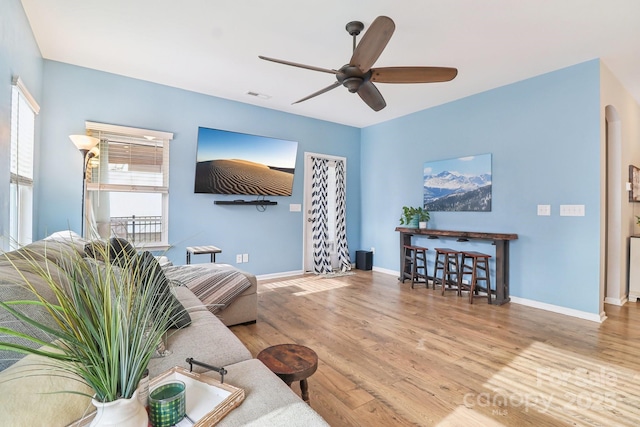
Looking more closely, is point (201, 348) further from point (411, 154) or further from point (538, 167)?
point (411, 154)

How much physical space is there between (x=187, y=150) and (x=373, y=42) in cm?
311

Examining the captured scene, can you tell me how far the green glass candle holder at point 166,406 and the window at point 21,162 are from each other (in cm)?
234

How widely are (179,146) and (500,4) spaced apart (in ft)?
12.7

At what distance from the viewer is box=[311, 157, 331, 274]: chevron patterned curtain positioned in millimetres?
5512

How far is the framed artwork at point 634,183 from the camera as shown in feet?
13.1

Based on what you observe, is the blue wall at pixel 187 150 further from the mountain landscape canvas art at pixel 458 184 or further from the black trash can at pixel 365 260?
the mountain landscape canvas art at pixel 458 184

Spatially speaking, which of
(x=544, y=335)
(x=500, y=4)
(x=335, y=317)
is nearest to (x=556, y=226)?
(x=544, y=335)

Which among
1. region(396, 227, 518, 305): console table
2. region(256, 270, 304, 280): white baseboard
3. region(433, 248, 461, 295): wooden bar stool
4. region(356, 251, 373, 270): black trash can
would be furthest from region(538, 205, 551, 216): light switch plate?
region(256, 270, 304, 280): white baseboard

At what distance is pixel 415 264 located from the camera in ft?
15.3

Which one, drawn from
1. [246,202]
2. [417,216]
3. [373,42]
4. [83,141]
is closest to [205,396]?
[373,42]

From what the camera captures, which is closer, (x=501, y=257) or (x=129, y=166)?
(x=501, y=257)

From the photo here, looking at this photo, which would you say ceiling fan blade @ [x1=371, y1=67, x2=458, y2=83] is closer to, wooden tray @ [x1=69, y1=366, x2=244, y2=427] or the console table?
the console table

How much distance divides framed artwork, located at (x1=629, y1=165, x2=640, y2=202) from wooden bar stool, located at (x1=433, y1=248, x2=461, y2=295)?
90.9 inches

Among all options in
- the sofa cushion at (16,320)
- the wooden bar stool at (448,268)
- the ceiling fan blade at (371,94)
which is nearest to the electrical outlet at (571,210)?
the wooden bar stool at (448,268)
